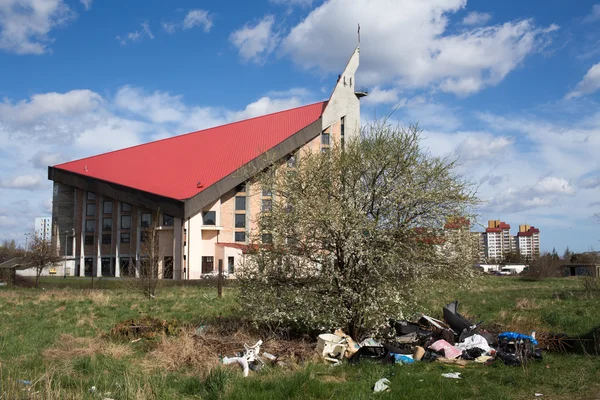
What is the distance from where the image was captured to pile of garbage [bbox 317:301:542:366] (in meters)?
9.27

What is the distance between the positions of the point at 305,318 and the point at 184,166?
4887cm

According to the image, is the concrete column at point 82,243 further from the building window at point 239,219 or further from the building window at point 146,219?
the building window at point 239,219

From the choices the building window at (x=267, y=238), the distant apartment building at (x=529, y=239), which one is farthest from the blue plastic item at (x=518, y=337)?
the distant apartment building at (x=529, y=239)

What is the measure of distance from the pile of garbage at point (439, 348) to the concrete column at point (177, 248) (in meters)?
43.5

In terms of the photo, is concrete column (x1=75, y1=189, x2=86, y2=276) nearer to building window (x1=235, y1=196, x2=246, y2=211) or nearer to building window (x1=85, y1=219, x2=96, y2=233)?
building window (x1=85, y1=219, x2=96, y2=233)

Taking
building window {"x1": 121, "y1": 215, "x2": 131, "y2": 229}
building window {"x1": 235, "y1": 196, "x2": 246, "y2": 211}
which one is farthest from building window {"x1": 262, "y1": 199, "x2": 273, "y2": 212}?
building window {"x1": 121, "y1": 215, "x2": 131, "y2": 229}

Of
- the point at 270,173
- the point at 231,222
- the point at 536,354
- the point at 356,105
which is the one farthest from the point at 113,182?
the point at 536,354

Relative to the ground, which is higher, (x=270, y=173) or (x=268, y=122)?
(x=268, y=122)

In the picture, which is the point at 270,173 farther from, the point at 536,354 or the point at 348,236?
the point at 536,354

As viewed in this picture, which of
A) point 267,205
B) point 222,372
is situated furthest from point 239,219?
point 222,372

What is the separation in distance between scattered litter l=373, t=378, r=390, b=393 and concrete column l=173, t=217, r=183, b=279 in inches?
1831

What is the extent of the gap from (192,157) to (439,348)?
52.0m

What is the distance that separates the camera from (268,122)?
62250 millimetres

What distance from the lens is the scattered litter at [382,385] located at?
7.23 metres
